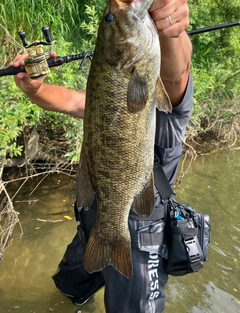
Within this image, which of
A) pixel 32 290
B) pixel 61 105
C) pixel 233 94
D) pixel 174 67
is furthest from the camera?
pixel 233 94

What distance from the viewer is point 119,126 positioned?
5.65 ft

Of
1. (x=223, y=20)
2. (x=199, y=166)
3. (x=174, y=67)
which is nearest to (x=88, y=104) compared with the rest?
(x=174, y=67)

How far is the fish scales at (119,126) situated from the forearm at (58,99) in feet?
2.90

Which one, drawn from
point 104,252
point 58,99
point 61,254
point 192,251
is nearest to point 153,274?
point 192,251

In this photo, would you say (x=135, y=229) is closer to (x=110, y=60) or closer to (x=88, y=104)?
(x=88, y=104)

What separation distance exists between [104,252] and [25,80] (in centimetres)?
115

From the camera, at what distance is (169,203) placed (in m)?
2.46

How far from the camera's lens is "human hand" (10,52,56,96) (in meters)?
2.33

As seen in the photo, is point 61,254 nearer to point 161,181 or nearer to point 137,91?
point 161,181

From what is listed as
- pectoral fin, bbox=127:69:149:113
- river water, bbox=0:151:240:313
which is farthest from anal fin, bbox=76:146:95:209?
river water, bbox=0:151:240:313

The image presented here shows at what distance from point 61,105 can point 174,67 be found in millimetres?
1066

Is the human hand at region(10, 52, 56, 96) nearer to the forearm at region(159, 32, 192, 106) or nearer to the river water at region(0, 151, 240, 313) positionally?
the forearm at region(159, 32, 192, 106)

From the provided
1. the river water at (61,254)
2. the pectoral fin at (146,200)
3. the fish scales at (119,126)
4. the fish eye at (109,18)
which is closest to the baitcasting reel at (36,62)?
the fish scales at (119,126)

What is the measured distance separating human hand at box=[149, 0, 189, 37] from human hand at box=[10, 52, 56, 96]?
95 centimetres
